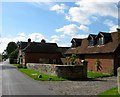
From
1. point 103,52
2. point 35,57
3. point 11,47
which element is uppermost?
point 11,47

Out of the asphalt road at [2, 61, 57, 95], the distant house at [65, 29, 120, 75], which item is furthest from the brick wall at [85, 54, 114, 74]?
the asphalt road at [2, 61, 57, 95]

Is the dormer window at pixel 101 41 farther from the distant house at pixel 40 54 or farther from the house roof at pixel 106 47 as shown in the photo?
the distant house at pixel 40 54

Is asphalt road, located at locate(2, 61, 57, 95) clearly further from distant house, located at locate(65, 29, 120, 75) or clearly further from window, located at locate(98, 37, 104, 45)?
window, located at locate(98, 37, 104, 45)

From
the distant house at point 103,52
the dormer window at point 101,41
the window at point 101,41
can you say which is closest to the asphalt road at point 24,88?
the distant house at point 103,52

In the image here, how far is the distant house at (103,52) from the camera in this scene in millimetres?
37062

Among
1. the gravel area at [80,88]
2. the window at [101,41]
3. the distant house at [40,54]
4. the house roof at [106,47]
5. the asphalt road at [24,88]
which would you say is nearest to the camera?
the asphalt road at [24,88]

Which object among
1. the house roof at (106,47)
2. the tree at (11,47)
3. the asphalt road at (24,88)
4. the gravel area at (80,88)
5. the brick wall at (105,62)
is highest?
the tree at (11,47)

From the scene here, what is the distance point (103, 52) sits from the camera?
38719 mm

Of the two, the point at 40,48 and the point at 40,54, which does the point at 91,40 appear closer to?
the point at 40,54

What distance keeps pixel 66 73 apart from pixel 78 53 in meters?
16.8

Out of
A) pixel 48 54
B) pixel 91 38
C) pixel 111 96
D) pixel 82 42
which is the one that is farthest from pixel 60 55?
pixel 111 96

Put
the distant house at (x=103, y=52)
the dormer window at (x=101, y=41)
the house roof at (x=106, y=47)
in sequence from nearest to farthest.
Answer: the distant house at (x=103, y=52) → the house roof at (x=106, y=47) → the dormer window at (x=101, y=41)

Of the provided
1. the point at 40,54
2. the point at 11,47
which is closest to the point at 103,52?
the point at 40,54

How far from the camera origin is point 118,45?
122 ft
